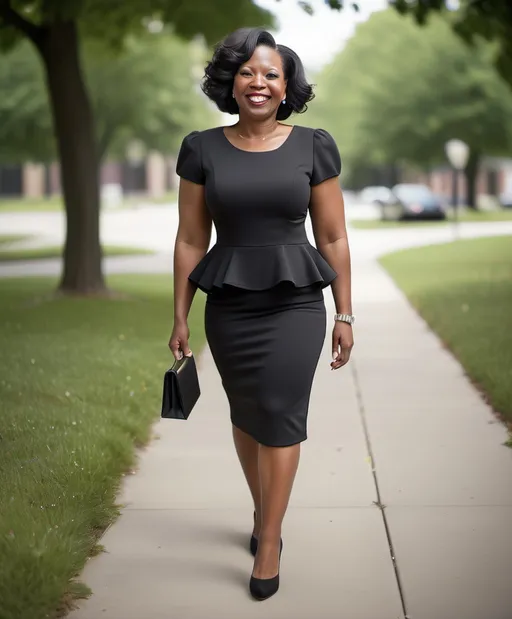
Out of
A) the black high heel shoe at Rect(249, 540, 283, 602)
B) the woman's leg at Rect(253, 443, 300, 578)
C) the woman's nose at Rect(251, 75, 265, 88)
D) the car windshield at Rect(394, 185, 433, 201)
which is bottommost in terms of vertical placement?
the car windshield at Rect(394, 185, 433, 201)

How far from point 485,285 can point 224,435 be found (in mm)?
9638

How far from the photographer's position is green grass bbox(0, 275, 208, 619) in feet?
12.8

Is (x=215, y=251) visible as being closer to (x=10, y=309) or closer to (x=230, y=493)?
(x=230, y=493)

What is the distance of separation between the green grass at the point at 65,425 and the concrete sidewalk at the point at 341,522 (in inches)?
5.7

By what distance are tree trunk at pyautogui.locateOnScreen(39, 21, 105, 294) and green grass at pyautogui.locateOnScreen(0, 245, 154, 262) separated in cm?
891

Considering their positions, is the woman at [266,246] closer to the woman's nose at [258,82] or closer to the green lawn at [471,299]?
the woman's nose at [258,82]

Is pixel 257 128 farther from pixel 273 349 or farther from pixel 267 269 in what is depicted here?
pixel 273 349

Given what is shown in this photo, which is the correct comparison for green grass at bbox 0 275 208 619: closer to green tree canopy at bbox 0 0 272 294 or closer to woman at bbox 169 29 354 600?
woman at bbox 169 29 354 600

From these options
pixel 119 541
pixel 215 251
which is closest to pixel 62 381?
pixel 119 541

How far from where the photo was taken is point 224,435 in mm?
6457

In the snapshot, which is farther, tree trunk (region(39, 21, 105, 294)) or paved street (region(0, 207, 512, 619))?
tree trunk (region(39, 21, 105, 294))

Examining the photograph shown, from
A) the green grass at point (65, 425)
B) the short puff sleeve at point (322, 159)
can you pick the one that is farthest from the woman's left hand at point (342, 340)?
A: the green grass at point (65, 425)

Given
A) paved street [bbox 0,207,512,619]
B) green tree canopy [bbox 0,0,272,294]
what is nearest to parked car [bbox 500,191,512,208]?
green tree canopy [bbox 0,0,272,294]

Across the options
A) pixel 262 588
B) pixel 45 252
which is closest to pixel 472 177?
pixel 45 252
